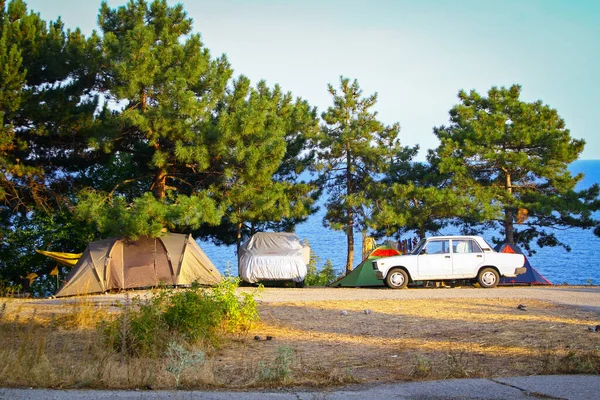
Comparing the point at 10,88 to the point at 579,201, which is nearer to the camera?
the point at 10,88

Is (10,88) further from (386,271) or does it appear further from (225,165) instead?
(386,271)

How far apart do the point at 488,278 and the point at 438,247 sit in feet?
6.12

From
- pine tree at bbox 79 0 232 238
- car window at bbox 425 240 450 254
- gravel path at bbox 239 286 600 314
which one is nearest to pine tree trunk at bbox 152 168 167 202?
pine tree at bbox 79 0 232 238

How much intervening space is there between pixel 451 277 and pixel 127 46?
12.4 meters

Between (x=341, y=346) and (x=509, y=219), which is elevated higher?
(x=509, y=219)

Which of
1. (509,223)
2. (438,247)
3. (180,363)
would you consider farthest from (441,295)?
(180,363)

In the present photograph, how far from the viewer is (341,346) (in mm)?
10219

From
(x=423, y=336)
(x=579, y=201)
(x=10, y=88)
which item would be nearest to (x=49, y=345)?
(x=423, y=336)

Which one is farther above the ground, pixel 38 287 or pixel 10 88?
pixel 10 88

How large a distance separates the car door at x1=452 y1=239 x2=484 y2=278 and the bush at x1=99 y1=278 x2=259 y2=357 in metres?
10.2

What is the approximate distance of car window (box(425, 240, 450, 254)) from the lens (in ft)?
66.5

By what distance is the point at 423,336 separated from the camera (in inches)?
430

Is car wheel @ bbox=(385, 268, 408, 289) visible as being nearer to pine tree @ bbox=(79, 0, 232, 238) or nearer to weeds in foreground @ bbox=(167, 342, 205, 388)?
pine tree @ bbox=(79, 0, 232, 238)

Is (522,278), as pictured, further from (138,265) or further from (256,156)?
(138,265)
